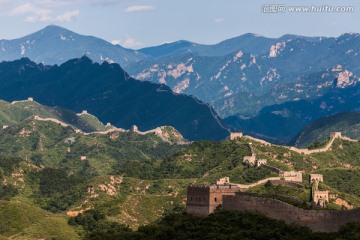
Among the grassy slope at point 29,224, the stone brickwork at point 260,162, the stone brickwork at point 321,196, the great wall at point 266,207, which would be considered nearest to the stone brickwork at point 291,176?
the stone brickwork at point 260,162

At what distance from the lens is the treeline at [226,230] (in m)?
101

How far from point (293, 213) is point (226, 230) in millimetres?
6653

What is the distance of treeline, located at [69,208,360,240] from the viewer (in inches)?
3959

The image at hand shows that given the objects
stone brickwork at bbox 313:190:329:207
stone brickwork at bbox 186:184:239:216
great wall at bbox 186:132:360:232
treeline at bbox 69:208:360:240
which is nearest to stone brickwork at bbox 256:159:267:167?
stone brickwork at bbox 313:190:329:207

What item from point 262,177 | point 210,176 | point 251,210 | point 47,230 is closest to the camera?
point 251,210

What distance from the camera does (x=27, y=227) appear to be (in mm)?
152000

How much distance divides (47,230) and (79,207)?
105 feet

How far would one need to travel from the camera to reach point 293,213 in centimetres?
10669

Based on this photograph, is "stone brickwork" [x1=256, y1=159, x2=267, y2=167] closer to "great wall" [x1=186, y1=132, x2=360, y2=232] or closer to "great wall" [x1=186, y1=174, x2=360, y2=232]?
"great wall" [x1=186, y1=132, x2=360, y2=232]

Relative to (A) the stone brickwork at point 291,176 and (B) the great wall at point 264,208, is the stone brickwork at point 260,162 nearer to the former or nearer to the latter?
(A) the stone brickwork at point 291,176

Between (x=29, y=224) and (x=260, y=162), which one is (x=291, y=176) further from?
(x=29, y=224)

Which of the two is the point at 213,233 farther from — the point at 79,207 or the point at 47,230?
the point at 79,207

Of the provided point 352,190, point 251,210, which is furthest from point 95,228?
point 352,190

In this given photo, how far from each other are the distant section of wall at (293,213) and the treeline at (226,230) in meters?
0.92
